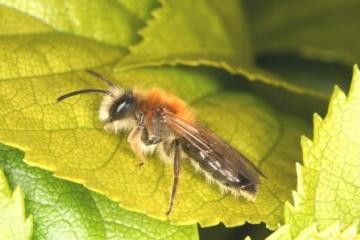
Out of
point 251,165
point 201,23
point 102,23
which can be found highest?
point 201,23

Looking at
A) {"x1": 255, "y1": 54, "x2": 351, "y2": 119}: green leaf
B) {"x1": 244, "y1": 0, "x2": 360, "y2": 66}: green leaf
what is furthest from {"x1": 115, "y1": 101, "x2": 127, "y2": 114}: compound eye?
{"x1": 244, "y1": 0, "x2": 360, "y2": 66}: green leaf

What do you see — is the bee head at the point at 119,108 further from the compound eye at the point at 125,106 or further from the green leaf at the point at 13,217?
the green leaf at the point at 13,217

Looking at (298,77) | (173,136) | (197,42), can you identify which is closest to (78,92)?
(173,136)

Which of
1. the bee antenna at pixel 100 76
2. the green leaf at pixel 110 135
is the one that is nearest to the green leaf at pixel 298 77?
the green leaf at pixel 110 135

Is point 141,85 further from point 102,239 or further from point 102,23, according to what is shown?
point 102,239

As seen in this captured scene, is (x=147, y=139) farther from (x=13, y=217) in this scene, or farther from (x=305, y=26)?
(x=305, y=26)

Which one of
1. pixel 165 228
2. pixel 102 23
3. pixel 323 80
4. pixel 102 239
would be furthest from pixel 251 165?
pixel 323 80
